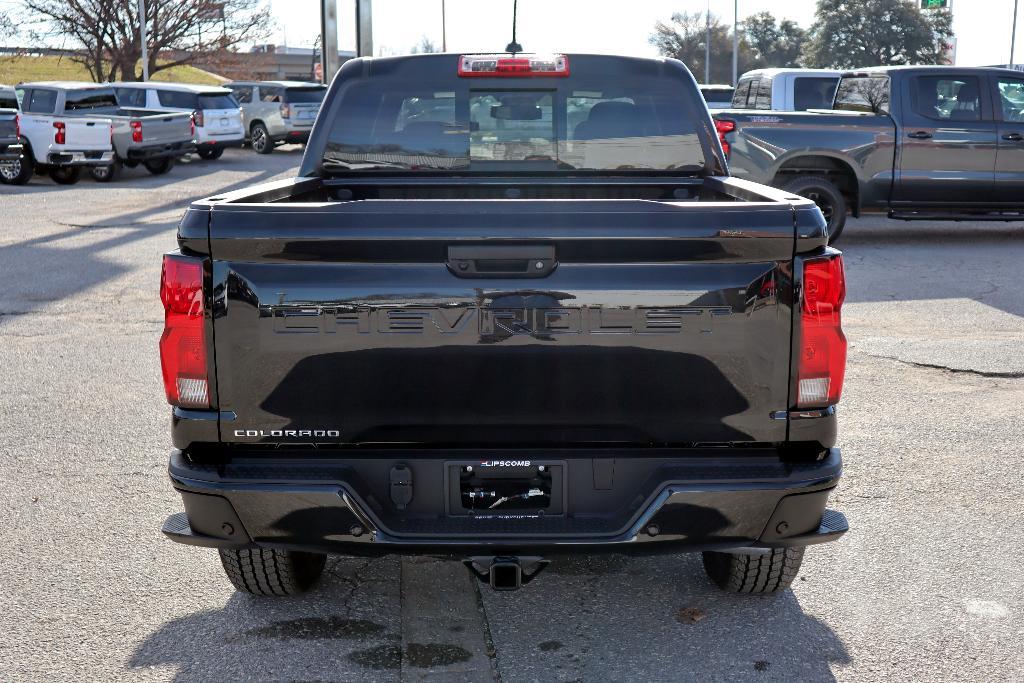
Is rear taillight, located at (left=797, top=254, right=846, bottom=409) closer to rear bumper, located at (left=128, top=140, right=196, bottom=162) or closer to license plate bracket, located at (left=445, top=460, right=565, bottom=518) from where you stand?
license plate bracket, located at (left=445, top=460, right=565, bottom=518)

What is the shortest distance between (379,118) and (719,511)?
7.77ft

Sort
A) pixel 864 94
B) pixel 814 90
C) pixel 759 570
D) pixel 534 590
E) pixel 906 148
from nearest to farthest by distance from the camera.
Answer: pixel 759 570 < pixel 534 590 < pixel 906 148 < pixel 864 94 < pixel 814 90

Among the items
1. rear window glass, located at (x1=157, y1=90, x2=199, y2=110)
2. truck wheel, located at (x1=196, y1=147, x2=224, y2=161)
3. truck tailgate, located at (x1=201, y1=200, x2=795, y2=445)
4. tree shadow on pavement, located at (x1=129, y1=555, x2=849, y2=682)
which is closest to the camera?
truck tailgate, located at (x1=201, y1=200, x2=795, y2=445)

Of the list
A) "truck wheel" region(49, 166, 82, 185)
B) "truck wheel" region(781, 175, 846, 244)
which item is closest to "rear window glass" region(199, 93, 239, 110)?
"truck wheel" region(49, 166, 82, 185)

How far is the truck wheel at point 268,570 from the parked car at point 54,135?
18.8 meters

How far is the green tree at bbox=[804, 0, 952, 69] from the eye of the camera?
8275 centimetres

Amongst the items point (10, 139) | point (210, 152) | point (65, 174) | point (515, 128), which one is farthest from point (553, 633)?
point (210, 152)

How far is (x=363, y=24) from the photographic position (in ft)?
70.4

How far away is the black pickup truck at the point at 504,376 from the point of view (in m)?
3.19

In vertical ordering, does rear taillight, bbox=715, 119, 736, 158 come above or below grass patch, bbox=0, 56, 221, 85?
below

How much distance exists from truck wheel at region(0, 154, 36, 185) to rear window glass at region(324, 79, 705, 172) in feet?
60.8

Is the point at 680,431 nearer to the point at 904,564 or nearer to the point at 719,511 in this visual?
the point at 719,511

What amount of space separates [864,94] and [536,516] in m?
11.7

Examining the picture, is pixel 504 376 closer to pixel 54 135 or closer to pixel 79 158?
pixel 79 158
